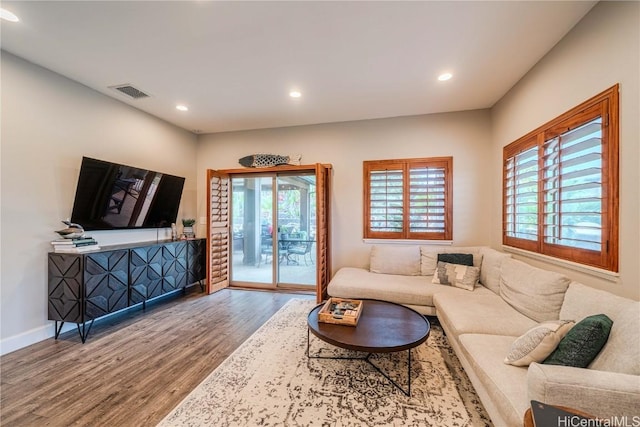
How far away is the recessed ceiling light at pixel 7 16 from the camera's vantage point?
2027 mm

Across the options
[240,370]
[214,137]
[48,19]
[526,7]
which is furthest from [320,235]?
[48,19]

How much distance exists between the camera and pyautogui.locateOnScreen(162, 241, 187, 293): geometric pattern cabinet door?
3785mm

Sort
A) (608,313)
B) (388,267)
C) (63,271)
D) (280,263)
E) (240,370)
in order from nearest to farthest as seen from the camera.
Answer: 1. (608,313)
2. (240,370)
3. (63,271)
4. (388,267)
5. (280,263)

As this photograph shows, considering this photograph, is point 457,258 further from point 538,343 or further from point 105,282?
point 105,282

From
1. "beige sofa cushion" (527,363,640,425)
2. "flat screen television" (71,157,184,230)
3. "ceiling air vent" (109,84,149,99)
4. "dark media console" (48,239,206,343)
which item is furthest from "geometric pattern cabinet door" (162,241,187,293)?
"beige sofa cushion" (527,363,640,425)

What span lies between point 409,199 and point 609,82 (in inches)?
98.1

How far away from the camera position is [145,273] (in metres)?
3.46

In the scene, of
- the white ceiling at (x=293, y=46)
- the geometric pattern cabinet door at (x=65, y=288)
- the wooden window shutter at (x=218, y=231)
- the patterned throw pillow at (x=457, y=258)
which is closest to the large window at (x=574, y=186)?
the patterned throw pillow at (x=457, y=258)

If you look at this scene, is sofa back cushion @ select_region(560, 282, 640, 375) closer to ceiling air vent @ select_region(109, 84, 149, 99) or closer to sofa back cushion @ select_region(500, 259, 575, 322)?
sofa back cushion @ select_region(500, 259, 575, 322)

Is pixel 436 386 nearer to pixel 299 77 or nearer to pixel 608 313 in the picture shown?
pixel 608 313

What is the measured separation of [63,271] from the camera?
2797 mm

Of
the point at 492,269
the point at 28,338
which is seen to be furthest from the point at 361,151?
the point at 28,338

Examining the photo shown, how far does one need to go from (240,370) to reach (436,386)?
1609mm

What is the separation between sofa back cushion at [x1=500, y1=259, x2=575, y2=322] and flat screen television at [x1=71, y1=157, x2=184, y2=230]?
Answer: 4629 mm
